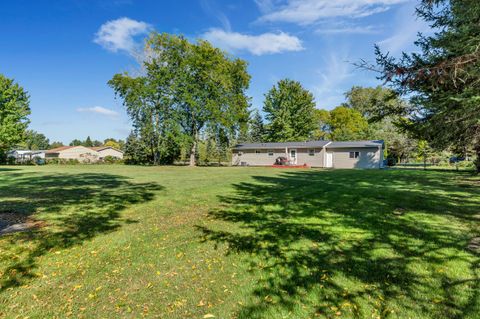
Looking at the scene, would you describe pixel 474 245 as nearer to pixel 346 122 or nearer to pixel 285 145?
pixel 285 145

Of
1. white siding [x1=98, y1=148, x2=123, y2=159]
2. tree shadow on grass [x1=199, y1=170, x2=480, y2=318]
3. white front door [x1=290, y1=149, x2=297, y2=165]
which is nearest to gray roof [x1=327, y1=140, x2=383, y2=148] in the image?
white front door [x1=290, y1=149, x2=297, y2=165]

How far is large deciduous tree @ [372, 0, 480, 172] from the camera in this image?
14.7 ft

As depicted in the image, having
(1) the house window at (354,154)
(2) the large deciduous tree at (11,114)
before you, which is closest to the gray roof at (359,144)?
(1) the house window at (354,154)

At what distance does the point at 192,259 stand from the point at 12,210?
633cm

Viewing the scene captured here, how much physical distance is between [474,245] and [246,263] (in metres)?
3.99

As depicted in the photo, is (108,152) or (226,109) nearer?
(226,109)

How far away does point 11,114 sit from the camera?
25.6 m

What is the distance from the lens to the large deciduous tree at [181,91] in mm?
32750

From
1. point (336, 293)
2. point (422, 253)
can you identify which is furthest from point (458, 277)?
point (336, 293)

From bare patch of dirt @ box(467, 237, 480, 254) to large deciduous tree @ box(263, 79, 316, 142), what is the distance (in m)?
37.5

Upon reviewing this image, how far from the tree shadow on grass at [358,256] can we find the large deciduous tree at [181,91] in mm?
26897

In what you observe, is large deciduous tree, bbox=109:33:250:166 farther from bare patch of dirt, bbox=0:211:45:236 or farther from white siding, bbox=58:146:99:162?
bare patch of dirt, bbox=0:211:45:236

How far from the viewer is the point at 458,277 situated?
349cm

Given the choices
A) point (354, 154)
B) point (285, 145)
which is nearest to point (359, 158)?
point (354, 154)
